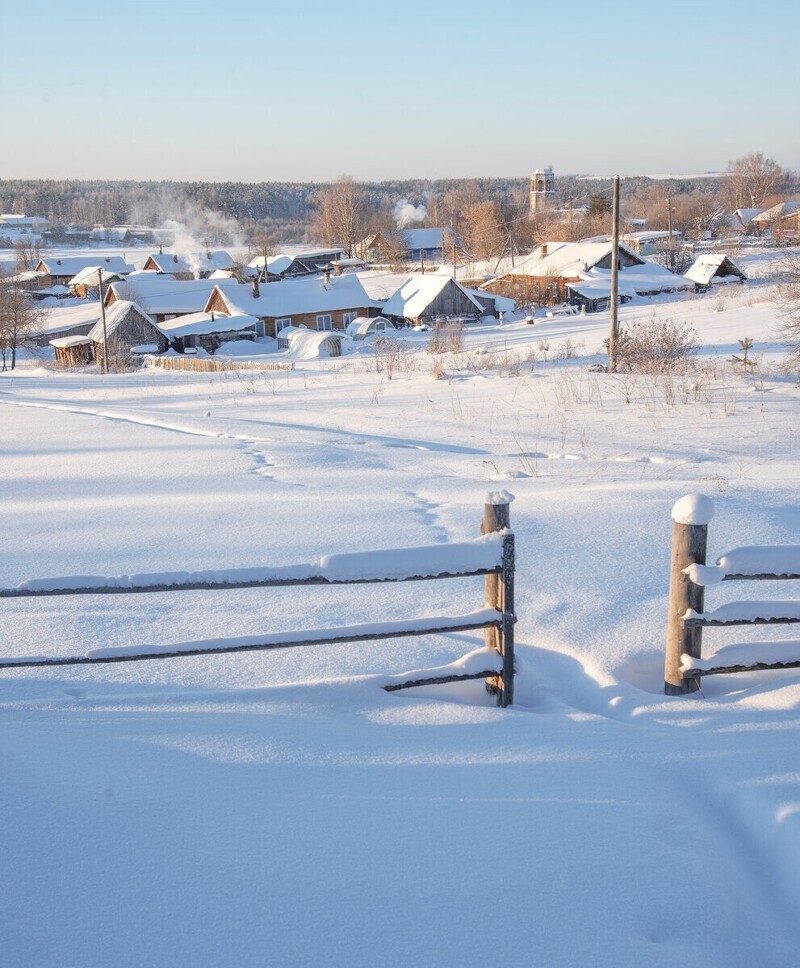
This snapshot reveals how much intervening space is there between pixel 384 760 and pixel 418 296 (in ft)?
166

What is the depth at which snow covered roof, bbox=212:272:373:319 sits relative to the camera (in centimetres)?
5025

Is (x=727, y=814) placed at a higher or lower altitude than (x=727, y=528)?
lower

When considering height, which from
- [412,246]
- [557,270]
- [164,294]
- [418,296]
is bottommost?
[418,296]

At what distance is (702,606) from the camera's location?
149 inches

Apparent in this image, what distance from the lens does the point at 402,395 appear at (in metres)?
16.3

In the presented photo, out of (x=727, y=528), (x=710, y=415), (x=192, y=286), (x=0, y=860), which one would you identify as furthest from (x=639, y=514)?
(x=192, y=286)

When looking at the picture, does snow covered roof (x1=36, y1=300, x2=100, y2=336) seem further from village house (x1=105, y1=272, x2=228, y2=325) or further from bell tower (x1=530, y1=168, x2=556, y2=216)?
bell tower (x1=530, y1=168, x2=556, y2=216)

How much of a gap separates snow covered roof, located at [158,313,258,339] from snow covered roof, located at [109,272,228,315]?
7.24 metres

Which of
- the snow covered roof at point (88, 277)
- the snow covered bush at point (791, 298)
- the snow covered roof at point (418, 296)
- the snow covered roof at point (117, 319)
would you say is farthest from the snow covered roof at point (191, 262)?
the snow covered bush at point (791, 298)

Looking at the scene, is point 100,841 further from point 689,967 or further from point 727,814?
point 727,814

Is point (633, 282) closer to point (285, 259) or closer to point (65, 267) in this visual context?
point (285, 259)

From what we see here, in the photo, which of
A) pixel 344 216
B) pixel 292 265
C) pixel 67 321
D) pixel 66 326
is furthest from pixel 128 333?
pixel 344 216

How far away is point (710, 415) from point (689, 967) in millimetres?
10881

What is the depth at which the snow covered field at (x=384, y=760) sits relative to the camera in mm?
2258
